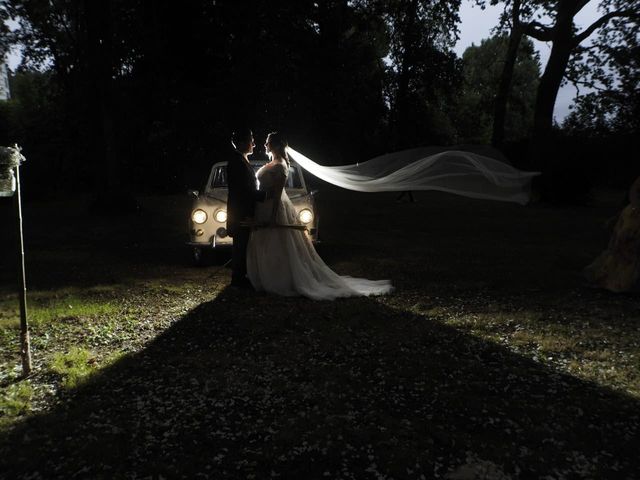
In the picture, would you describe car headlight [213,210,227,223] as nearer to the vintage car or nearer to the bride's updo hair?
the vintage car

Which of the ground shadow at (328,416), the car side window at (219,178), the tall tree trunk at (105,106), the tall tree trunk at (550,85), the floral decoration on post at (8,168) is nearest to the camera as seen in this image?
the ground shadow at (328,416)

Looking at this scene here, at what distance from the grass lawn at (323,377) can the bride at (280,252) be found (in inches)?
12.3

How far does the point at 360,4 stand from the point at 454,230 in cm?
1925

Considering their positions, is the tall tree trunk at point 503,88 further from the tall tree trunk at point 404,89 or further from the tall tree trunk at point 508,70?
the tall tree trunk at point 404,89

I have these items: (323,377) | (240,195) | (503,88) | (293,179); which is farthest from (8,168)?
(503,88)

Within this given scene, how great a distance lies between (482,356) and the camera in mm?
5285

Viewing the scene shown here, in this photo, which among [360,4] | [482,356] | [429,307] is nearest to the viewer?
[482,356]

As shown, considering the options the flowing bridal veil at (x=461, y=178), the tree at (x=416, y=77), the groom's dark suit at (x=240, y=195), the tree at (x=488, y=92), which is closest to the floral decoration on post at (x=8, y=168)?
the groom's dark suit at (x=240, y=195)

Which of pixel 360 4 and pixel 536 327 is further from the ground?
pixel 360 4

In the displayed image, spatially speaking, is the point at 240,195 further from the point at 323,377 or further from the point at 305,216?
the point at 323,377

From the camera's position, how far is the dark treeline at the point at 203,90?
2044cm

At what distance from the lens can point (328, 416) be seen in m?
3.95

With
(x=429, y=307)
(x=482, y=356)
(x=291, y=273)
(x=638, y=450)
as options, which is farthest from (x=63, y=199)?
(x=638, y=450)

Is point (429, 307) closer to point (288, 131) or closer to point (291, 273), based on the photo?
point (291, 273)
